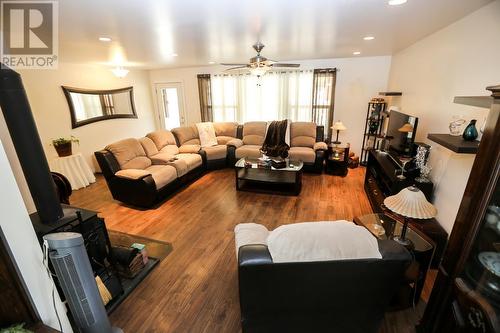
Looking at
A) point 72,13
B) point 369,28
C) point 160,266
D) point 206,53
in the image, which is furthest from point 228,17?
point 160,266

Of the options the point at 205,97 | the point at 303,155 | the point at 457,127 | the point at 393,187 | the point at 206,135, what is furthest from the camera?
the point at 205,97

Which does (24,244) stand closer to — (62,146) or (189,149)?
(62,146)

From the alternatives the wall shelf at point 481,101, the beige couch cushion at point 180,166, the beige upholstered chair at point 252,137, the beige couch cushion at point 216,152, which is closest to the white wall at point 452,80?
the wall shelf at point 481,101

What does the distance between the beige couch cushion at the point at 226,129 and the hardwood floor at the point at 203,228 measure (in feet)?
3.34

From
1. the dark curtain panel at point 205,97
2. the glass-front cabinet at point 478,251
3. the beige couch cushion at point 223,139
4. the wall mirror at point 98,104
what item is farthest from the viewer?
the dark curtain panel at point 205,97

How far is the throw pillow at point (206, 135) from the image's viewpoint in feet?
17.3

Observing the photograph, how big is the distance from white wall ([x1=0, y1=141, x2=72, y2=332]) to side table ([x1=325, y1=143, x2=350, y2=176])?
4.49m

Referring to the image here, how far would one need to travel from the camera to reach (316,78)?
5.12 meters

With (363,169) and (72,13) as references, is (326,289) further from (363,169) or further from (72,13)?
(363,169)

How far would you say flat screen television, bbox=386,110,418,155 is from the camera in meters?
2.77

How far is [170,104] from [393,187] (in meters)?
6.12

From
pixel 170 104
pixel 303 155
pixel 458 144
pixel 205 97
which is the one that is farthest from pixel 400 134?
pixel 170 104

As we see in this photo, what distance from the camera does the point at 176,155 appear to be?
446cm

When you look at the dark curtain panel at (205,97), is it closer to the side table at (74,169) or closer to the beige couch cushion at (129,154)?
the beige couch cushion at (129,154)
